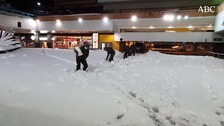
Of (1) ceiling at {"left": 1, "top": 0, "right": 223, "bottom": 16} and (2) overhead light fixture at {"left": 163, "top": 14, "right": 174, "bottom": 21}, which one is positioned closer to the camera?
(2) overhead light fixture at {"left": 163, "top": 14, "right": 174, "bottom": 21}

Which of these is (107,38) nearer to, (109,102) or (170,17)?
(170,17)

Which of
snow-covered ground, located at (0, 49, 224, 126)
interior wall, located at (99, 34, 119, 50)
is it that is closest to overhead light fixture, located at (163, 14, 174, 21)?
interior wall, located at (99, 34, 119, 50)

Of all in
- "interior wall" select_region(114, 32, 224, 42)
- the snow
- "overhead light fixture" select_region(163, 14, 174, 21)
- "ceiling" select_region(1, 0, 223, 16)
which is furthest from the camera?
"ceiling" select_region(1, 0, 223, 16)

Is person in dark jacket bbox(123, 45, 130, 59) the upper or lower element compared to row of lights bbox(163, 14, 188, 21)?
lower

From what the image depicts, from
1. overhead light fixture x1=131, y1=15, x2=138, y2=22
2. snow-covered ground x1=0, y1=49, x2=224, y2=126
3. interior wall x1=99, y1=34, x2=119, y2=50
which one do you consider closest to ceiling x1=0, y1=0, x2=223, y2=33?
overhead light fixture x1=131, y1=15, x2=138, y2=22

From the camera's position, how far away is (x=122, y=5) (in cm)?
3400

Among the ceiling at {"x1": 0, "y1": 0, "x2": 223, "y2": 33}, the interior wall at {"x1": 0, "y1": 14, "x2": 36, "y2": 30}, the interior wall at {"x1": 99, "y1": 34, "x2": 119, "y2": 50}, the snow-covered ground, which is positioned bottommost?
the snow-covered ground

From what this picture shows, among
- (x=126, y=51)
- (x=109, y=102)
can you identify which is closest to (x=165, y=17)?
(x=126, y=51)

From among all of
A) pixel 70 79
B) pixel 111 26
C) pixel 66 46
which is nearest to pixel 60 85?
pixel 70 79

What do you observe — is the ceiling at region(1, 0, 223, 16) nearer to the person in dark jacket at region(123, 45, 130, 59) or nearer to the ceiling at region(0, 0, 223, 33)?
the ceiling at region(0, 0, 223, 33)

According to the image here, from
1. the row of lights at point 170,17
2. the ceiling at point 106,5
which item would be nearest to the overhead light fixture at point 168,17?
the row of lights at point 170,17

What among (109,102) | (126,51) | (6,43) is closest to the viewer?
(109,102)

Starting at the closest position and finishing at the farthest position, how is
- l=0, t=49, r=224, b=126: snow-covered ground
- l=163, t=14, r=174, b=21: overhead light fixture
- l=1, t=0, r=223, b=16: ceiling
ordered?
l=0, t=49, r=224, b=126: snow-covered ground < l=163, t=14, r=174, b=21: overhead light fixture < l=1, t=0, r=223, b=16: ceiling

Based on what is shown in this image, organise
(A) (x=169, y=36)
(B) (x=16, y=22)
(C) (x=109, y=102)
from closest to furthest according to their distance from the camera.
Answer: (C) (x=109, y=102) < (A) (x=169, y=36) < (B) (x=16, y=22)
